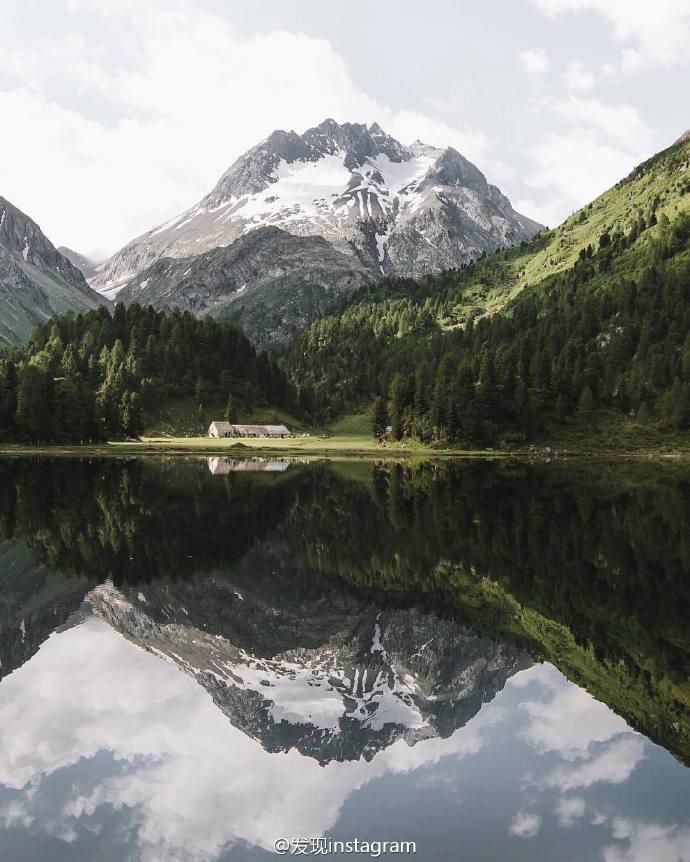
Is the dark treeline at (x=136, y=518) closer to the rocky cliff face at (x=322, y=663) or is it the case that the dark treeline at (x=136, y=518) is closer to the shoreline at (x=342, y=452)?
→ the rocky cliff face at (x=322, y=663)

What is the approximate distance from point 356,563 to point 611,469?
286 ft

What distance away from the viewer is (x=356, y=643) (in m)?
26.0

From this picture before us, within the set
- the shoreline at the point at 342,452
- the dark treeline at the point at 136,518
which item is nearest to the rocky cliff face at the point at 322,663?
the dark treeline at the point at 136,518

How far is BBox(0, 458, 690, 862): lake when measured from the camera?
13312 mm

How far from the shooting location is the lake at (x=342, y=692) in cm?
1331

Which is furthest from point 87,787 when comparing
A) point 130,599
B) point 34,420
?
point 34,420

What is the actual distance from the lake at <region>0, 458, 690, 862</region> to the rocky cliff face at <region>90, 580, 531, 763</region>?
0.36 feet

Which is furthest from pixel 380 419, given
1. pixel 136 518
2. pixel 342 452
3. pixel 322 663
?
pixel 322 663

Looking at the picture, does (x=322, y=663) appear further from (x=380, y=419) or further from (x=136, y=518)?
(x=380, y=419)

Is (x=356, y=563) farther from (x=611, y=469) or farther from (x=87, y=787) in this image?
(x=611, y=469)

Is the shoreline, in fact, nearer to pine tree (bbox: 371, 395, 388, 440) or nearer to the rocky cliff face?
pine tree (bbox: 371, 395, 388, 440)

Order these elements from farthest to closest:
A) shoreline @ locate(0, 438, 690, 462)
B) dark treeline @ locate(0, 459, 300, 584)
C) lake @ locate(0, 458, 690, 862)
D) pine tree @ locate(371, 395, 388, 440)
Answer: pine tree @ locate(371, 395, 388, 440) < shoreline @ locate(0, 438, 690, 462) < dark treeline @ locate(0, 459, 300, 584) < lake @ locate(0, 458, 690, 862)

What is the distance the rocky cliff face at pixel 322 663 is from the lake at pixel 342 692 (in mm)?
110

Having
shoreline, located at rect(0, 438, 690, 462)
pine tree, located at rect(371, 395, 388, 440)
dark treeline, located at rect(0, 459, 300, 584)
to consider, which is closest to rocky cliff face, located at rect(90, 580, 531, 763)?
dark treeline, located at rect(0, 459, 300, 584)
